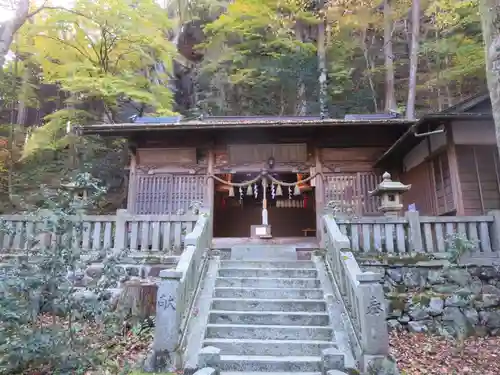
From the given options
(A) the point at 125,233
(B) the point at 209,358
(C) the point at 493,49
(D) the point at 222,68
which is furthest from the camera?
(D) the point at 222,68

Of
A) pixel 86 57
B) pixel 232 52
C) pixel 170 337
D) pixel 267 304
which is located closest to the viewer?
pixel 170 337

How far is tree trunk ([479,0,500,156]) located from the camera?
216 inches

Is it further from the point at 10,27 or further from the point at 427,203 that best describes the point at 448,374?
the point at 10,27

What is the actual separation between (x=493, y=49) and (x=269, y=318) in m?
5.48

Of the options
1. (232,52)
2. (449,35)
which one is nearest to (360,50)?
(449,35)

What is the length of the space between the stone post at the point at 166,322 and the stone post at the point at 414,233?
5.08 m

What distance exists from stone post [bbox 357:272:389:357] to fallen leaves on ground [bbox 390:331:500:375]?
743 millimetres

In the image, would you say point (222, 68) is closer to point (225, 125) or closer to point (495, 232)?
point (225, 125)

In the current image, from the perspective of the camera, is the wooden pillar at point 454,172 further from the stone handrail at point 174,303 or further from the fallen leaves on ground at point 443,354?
the stone handrail at point 174,303

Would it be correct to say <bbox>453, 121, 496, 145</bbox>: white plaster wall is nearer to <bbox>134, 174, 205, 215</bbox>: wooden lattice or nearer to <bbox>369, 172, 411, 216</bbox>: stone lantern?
<bbox>369, 172, 411, 216</bbox>: stone lantern

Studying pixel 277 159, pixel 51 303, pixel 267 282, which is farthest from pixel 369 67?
pixel 51 303

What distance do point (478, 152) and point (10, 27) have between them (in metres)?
14.0

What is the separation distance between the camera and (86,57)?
54.6ft

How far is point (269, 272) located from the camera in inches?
312
